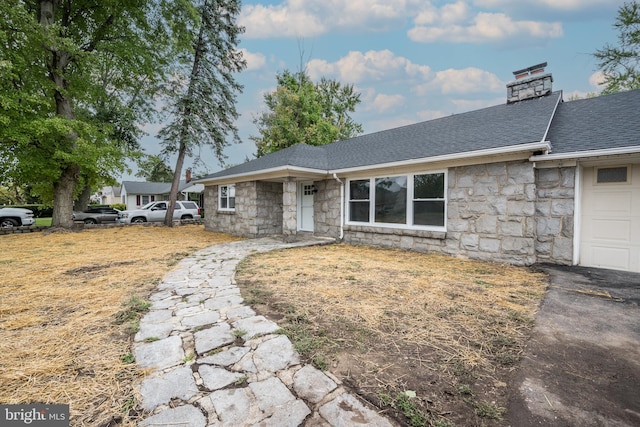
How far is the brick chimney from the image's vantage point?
737cm

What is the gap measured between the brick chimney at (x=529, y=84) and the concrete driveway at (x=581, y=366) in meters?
6.19

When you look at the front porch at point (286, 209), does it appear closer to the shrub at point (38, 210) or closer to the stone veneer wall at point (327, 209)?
the stone veneer wall at point (327, 209)

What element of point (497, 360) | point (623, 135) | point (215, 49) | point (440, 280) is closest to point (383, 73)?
point (215, 49)

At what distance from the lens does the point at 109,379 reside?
179cm

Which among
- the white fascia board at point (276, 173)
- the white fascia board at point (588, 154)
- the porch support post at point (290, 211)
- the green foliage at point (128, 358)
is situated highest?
the white fascia board at point (276, 173)

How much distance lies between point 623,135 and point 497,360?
540cm

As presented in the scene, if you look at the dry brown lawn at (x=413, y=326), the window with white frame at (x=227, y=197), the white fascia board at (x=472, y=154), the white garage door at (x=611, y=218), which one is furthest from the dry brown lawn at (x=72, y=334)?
the white garage door at (x=611, y=218)

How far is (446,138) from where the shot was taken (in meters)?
7.20

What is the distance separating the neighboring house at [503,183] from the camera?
4.96 m

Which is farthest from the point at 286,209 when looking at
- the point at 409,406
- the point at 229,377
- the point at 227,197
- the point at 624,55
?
the point at 624,55

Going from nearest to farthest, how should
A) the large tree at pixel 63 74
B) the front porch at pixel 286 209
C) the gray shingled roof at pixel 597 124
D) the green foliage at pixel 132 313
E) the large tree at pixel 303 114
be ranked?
the green foliage at pixel 132 313 → the gray shingled roof at pixel 597 124 → the large tree at pixel 63 74 → the front porch at pixel 286 209 → the large tree at pixel 303 114

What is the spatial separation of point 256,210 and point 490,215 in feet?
23.4

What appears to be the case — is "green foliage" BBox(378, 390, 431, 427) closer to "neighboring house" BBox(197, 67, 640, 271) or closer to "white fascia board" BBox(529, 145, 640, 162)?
"neighboring house" BBox(197, 67, 640, 271)

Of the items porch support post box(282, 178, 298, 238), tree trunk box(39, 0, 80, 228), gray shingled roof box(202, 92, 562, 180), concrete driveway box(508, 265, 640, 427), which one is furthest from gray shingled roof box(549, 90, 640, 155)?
tree trunk box(39, 0, 80, 228)
